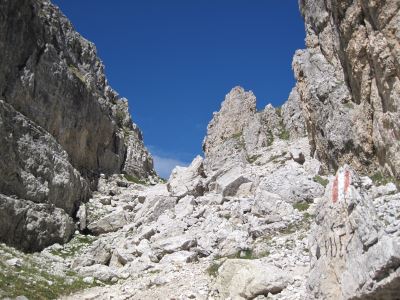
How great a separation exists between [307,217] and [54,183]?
57.2 ft

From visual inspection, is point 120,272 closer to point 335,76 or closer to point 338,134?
point 338,134

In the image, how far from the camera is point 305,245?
19.0 metres

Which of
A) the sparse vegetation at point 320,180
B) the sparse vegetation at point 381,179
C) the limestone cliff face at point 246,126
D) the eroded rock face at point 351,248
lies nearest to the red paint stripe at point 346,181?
the eroded rock face at point 351,248

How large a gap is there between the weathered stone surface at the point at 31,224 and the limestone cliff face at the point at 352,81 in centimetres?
1765

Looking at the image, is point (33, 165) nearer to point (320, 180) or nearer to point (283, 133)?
point (320, 180)

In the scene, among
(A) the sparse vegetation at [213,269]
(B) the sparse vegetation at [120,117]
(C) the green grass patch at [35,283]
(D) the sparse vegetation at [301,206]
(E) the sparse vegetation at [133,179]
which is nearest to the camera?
(A) the sparse vegetation at [213,269]

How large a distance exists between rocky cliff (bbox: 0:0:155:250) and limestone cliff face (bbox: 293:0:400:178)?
18008 millimetres

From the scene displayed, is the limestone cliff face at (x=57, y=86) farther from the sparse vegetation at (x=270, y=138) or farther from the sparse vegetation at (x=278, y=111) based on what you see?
the sparse vegetation at (x=278, y=111)

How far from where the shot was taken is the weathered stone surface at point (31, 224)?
2636cm

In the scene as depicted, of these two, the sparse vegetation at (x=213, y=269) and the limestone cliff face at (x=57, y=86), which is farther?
the limestone cliff face at (x=57, y=86)

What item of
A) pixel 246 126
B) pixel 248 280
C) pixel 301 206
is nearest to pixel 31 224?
pixel 301 206

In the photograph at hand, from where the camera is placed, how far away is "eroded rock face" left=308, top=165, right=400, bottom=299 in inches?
397

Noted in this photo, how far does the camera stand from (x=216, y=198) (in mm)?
31078

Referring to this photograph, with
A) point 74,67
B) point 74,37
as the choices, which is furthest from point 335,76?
point 74,37
